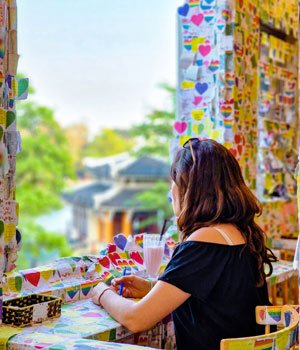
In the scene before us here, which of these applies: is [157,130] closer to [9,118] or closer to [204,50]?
[204,50]

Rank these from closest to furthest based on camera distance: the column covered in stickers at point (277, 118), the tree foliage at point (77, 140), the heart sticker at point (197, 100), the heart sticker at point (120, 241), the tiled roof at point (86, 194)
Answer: the heart sticker at point (120, 241) → the heart sticker at point (197, 100) → the column covered in stickers at point (277, 118) → the tiled roof at point (86, 194) → the tree foliage at point (77, 140)

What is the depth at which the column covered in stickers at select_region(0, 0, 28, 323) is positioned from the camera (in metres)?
1.87

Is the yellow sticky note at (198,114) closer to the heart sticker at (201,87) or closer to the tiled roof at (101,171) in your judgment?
the heart sticker at (201,87)

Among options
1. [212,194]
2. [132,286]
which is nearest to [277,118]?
[132,286]

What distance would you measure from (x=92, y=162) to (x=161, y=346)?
31.0 feet

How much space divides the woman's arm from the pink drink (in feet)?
1.89

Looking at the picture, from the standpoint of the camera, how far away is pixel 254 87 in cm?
338

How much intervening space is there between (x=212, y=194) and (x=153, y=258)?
725mm

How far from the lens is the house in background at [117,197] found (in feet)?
34.6

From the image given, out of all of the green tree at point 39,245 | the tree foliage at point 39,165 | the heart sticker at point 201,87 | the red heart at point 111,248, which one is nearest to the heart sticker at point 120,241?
the red heart at point 111,248

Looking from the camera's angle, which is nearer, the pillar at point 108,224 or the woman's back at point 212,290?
the woman's back at point 212,290

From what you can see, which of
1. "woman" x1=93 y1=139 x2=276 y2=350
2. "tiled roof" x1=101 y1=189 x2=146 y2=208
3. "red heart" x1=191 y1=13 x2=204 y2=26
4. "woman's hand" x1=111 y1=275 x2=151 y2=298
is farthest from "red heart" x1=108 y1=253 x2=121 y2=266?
"tiled roof" x1=101 y1=189 x2=146 y2=208

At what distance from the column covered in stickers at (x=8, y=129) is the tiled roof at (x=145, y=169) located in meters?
8.39

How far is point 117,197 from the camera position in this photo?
10664 mm
